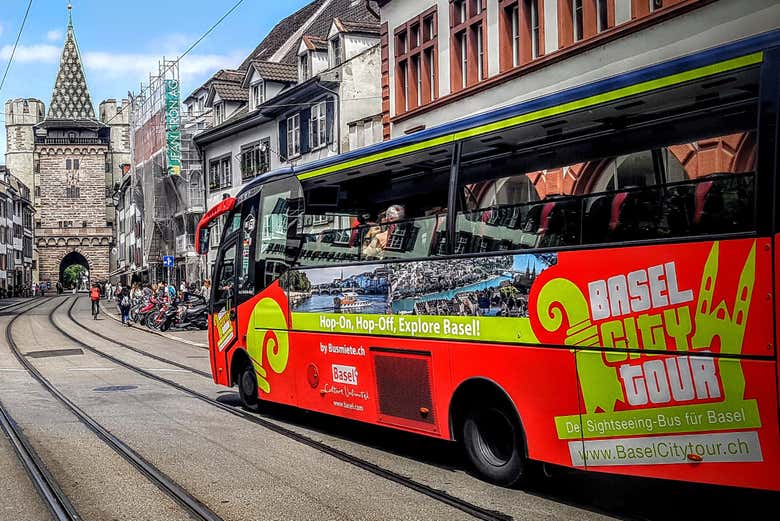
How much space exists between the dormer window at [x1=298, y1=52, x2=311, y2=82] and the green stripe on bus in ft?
90.9

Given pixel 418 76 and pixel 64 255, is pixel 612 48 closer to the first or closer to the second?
pixel 418 76

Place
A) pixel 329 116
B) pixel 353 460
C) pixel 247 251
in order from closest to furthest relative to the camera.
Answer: pixel 353 460 → pixel 247 251 → pixel 329 116

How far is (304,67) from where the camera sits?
3812 cm

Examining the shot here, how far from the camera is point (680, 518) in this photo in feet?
22.9

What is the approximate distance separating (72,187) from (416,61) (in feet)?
353

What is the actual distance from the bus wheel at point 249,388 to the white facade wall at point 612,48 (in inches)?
295

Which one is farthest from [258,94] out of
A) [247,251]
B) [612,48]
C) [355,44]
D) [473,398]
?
[473,398]

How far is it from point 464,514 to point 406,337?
7.96ft

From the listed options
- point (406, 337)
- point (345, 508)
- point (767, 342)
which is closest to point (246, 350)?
point (406, 337)

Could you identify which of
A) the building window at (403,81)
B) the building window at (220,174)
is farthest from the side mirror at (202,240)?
the building window at (220,174)

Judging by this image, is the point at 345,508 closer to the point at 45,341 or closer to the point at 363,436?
the point at 363,436

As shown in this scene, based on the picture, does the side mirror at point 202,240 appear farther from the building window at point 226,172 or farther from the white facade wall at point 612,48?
the building window at point 226,172

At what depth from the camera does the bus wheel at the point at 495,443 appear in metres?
7.97

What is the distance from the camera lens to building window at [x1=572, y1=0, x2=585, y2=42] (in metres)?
18.9
